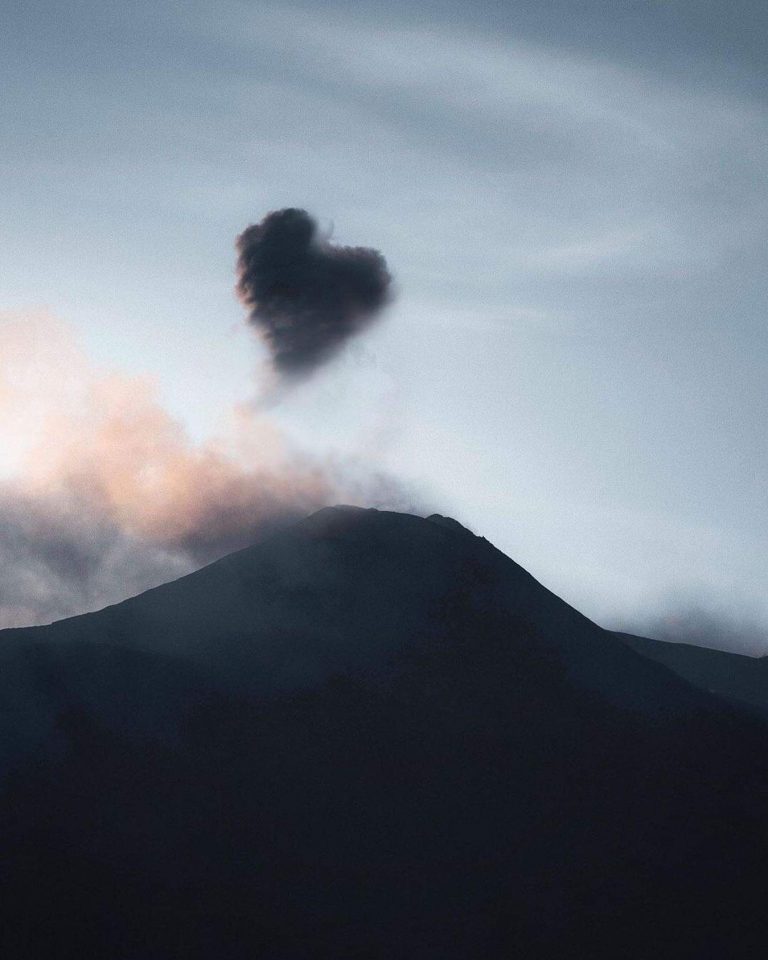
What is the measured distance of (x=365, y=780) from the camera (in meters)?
62.4

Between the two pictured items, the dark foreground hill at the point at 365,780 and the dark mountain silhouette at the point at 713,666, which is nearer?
the dark foreground hill at the point at 365,780

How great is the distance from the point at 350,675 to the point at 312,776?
870 cm

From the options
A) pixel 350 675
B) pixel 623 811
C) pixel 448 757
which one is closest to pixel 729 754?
pixel 623 811

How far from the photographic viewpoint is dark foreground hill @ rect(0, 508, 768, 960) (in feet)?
172

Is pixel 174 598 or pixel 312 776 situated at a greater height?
pixel 174 598

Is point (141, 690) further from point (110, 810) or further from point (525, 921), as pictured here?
point (525, 921)

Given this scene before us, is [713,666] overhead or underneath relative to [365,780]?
overhead

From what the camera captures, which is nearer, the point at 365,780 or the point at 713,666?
the point at 365,780

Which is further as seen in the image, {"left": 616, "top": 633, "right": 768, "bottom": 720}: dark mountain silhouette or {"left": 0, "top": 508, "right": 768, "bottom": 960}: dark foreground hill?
{"left": 616, "top": 633, "right": 768, "bottom": 720}: dark mountain silhouette

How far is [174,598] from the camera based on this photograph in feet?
246

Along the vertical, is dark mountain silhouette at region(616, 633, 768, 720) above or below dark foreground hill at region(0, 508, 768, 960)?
above

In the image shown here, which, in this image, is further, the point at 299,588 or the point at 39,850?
the point at 299,588

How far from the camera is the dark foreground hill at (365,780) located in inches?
2067

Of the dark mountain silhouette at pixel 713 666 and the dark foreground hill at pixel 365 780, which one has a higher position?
the dark mountain silhouette at pixel 713 666
